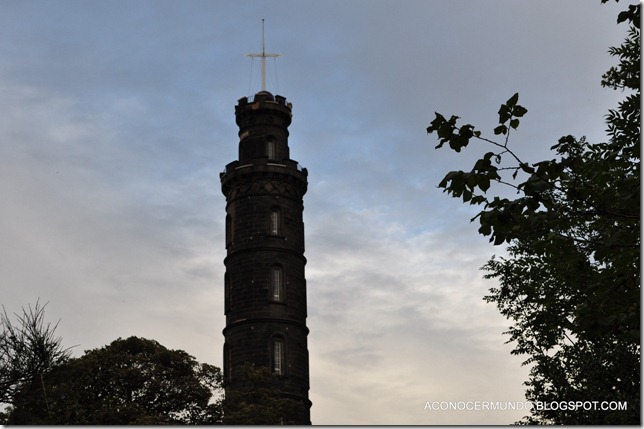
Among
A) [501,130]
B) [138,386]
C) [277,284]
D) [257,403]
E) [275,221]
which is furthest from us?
[275,221]

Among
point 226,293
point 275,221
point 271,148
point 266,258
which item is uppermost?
point 271,148

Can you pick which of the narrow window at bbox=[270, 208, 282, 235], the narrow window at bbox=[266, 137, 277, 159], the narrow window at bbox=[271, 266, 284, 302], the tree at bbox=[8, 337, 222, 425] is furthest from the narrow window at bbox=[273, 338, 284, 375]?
the narrow window at bbox=[266, 137, 277, 159]

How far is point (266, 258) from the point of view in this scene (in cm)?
5412

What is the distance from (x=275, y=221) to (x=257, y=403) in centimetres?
1407

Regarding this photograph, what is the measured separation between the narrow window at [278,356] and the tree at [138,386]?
9.12m

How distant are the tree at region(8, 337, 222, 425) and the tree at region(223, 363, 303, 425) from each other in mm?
771

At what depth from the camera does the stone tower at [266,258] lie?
52.4 meters

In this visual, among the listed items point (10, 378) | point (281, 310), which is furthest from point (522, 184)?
point (281, 310)

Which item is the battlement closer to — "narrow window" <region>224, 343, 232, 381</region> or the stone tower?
the stone tower

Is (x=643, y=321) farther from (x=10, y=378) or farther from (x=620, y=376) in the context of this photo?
(x=10, y=378)

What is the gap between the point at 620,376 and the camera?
1105 inches

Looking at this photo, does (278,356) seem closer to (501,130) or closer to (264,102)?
(264,102)

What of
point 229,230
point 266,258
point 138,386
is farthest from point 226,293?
point 138,386

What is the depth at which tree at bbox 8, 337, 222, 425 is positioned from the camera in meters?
37.8
